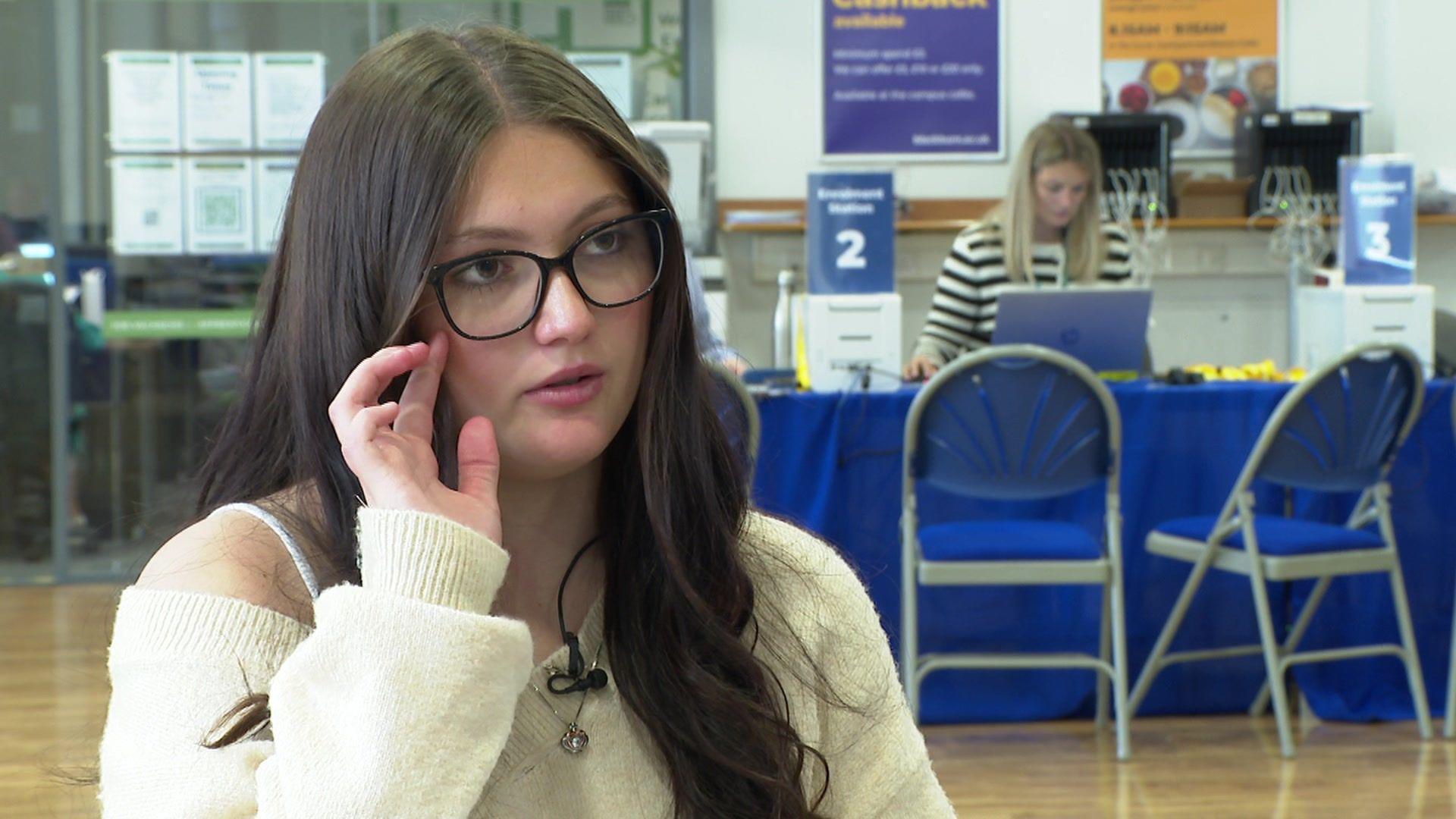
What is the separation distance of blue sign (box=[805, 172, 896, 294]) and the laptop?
1.04 ft

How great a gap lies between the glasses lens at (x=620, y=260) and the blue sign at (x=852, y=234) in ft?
8.37

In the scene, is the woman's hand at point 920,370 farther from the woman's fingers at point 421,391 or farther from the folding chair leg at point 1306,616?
the woman's fingers at point 421,391

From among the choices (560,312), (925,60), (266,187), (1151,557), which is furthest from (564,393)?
(925,60)

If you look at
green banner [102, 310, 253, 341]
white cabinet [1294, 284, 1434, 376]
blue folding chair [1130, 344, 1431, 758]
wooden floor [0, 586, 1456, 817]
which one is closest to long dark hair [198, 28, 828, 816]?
wooden floor [0, 586, 1456, 817]

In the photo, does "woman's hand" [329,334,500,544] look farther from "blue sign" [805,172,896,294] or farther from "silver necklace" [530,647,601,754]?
"blue sign" [805,172,896,294]

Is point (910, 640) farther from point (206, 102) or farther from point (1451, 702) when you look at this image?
point (206, 102)

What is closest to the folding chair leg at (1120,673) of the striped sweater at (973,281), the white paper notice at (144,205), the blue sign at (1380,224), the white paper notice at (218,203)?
the striped sweater at (973,281)

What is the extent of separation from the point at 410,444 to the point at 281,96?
4747 millimetres

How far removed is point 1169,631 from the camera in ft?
Answer: 10.7

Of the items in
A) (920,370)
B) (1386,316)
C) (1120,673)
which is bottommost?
(1120,673)

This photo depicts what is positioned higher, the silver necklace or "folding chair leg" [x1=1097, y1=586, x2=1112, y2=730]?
the silver necklace

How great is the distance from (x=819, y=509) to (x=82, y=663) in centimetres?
213

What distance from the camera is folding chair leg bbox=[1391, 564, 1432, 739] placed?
3.21 metres

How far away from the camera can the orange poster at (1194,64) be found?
5719 mm
